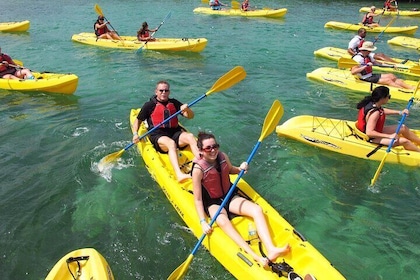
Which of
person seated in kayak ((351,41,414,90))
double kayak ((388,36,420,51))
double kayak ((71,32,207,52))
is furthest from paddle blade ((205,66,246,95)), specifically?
double kayak ((388,36,420,51))

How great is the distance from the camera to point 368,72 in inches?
357

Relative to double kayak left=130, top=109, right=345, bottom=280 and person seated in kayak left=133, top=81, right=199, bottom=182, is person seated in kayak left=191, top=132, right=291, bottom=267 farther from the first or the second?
person seated in kayak left=133, top=81, right=199, bottom=182

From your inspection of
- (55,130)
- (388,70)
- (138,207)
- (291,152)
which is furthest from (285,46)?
(138,207)

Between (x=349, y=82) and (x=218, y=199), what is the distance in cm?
631

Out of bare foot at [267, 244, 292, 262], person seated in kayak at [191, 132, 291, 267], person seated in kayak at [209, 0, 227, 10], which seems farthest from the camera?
person seated in kayak at [209, 0, 227, 10]

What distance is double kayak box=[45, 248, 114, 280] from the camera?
3318 millimetres

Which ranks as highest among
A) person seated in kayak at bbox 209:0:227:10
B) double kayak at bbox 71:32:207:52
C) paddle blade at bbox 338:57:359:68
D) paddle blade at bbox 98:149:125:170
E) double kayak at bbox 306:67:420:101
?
person seated in kayak at bbox 209:0:227:10

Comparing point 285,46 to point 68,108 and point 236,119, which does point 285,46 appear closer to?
point 236,119

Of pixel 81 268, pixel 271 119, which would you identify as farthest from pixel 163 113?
pixel 81 268

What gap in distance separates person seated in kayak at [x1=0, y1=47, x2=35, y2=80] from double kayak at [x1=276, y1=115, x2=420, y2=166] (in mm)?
6084

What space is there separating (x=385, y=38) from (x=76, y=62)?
11701 mm

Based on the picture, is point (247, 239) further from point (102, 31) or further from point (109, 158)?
point (102, 31)

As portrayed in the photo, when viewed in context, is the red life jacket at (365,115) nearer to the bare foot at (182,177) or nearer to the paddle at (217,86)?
the paddle at (217,86)

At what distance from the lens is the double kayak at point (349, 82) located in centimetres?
862
